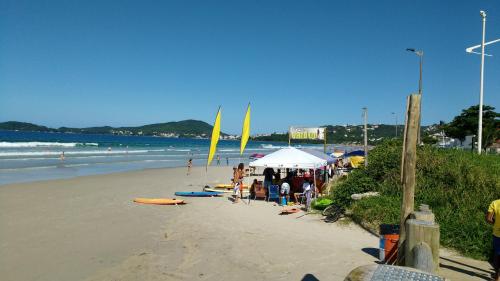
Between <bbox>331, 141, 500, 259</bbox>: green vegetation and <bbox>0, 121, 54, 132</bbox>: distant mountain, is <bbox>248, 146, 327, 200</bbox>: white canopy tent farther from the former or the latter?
<bbox>0, 121, 54, 132</bbox>: distant mountain

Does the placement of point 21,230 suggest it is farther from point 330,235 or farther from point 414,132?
point 414,132

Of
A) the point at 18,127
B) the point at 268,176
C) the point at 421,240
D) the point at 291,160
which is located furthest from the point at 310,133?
the point at 18,127

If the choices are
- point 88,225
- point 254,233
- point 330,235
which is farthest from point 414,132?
point 88,225

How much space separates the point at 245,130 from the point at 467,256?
1138 centimetres

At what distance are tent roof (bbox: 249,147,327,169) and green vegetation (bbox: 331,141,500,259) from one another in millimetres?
1571

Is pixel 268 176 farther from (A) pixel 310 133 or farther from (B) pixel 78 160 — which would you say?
(B) pixel 78 160

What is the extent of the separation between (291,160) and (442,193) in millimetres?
5357

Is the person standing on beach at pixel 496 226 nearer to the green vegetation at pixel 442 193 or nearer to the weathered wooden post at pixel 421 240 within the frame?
the green vegetation at pixel 442 193

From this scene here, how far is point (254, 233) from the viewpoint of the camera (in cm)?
991

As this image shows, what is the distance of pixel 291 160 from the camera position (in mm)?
14125

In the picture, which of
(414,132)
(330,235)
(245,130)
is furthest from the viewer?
(245,130)

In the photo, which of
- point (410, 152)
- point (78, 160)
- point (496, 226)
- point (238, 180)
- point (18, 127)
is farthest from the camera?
point (18, 127)

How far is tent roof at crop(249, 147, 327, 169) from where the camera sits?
13883mm

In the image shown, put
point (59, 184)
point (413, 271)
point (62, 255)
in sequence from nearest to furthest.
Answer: point (413, 271), point (62, 255), point (59, 184)
